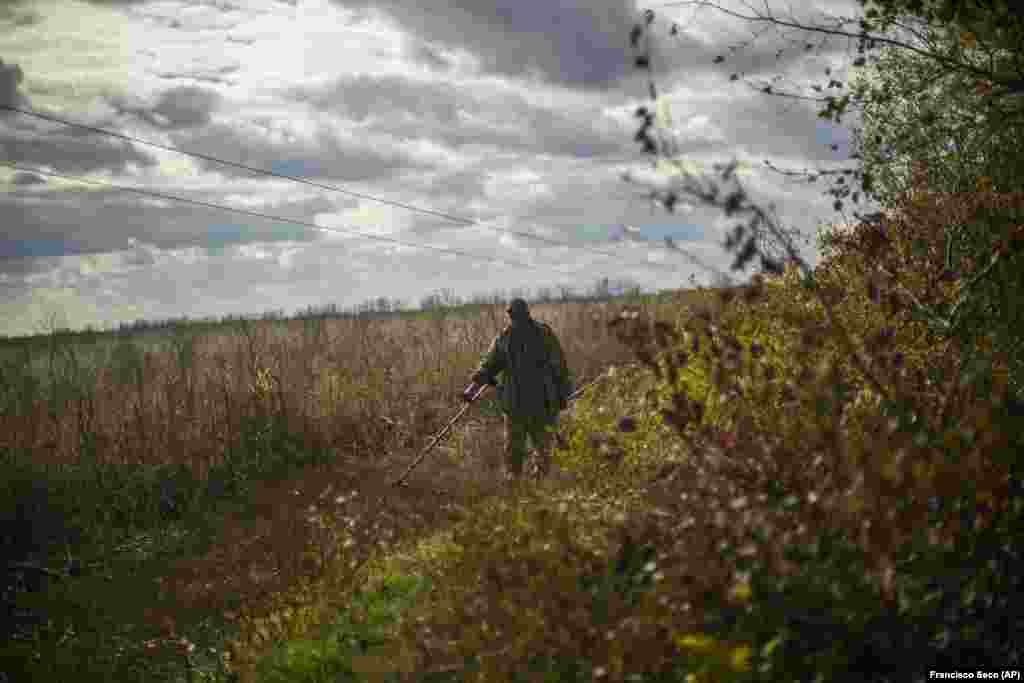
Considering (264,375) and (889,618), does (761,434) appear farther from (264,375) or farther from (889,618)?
(264,375)

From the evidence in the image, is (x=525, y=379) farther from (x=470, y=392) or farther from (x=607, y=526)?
(x=607, y=526)

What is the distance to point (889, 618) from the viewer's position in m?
4.36

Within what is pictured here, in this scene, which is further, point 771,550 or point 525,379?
point 525,379

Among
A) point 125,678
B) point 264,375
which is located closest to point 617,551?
point 125,678

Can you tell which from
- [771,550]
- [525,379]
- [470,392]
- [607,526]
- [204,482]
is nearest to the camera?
[771,550]

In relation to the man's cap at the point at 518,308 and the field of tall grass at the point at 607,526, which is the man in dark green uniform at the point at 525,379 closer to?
the man's cap at the point at 518,308

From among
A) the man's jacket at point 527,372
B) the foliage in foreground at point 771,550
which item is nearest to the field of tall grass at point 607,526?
the foliage in foreground at point 771,550

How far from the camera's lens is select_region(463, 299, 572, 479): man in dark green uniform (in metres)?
10.7

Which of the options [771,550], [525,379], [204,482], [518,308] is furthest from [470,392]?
[771,550]

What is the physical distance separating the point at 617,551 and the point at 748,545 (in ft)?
3.59

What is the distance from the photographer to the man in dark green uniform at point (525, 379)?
10.7 m

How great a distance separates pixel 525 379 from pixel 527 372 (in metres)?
0.09

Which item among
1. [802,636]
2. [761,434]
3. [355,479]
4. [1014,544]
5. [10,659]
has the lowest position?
[10,659]

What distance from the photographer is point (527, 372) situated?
10719 mm
